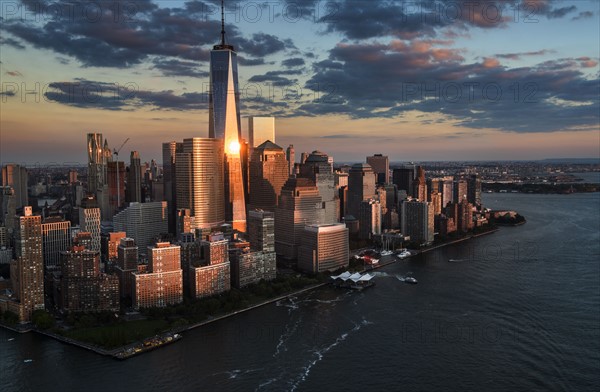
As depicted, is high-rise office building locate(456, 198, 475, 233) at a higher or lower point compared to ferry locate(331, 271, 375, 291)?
higher

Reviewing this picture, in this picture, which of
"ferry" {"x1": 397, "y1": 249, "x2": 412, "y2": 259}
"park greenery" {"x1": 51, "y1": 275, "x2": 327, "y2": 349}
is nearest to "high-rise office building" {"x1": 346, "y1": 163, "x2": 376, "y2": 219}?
"ferry" {"x1": 397, "y1": 249, "x2": 412, "y2": 259}

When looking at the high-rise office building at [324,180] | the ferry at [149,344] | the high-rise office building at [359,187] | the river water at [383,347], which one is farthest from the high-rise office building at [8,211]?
the high-rise office building at [359,187]

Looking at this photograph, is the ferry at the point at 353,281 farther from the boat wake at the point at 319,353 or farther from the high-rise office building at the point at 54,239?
the high-rise office building at the point at 54,239

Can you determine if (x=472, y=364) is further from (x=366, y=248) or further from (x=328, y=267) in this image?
(x=366, y=248)

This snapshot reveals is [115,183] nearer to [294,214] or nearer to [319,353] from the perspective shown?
[294,214]

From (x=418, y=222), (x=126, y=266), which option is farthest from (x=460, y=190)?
(x=126, y=266)

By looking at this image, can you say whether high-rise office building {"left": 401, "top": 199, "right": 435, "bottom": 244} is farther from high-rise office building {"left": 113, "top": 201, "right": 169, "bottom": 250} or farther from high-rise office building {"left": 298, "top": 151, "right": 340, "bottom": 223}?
high-rise office building {"left": 113, "top": 201, "right": 169, "bottom": 250}
